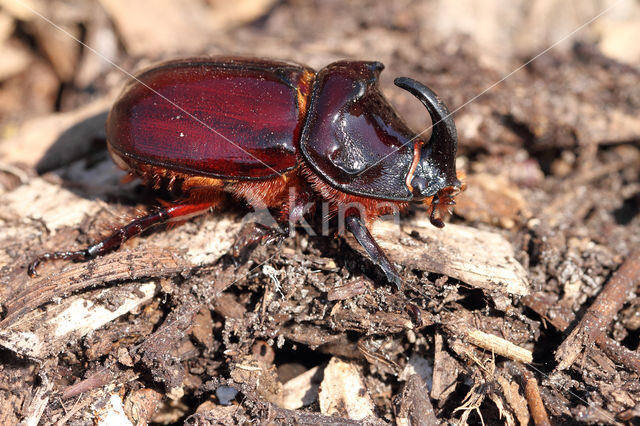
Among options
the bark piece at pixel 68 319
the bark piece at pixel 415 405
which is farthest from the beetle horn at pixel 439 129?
the bark piece at pixel 68 319

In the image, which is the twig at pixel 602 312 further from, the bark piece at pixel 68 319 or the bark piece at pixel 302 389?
the bark piece at pixel 68 319

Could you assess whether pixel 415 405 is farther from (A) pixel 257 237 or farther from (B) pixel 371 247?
(A) pixel 257 237

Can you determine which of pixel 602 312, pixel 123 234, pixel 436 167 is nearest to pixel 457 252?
pixel 436 167

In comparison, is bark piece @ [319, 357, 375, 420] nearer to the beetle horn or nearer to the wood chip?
the wood chip

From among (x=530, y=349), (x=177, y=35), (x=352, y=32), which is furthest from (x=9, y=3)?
(x=530, y=349)

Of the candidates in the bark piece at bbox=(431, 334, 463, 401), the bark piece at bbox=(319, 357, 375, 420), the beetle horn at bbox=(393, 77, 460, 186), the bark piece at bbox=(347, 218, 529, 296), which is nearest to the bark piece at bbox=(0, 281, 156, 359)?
the bark piece at bbox=(319, 357, 375, 420)

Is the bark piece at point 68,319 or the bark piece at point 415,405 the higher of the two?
the bark piece at point 415,405
